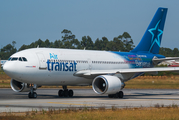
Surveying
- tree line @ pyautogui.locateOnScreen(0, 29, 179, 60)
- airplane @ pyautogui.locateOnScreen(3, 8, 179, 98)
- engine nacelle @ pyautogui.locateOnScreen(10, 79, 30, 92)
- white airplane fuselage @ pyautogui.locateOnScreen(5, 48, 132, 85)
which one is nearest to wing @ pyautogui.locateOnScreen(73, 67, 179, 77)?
airplane @ pyautogui.locateOnScreen(3, 8, 179, 98)

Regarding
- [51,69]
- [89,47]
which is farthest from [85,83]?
[89,47]

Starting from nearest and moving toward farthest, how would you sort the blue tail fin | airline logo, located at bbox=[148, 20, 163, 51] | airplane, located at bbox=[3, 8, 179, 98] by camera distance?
Result: airplane, located at bbox=[3, 8, 179, 98]
the blue tail fin
airline logo, located at bbox=[148, 20, 163, 51]

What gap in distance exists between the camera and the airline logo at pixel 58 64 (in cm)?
2427

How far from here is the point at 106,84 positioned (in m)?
24.2

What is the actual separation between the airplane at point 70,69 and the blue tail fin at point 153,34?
8.32 ft

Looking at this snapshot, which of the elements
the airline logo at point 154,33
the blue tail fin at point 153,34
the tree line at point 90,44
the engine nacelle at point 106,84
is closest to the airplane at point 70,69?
the engine nacelle at point 106,84

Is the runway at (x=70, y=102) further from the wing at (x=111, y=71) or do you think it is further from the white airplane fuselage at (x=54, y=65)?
the wing at (x=111, y=71)

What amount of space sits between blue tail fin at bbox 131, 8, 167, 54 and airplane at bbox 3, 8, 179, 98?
254 centimetres

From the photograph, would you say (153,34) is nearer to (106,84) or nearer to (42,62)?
(106,84)

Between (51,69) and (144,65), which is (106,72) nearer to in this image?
(51,69)

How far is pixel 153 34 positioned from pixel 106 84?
43.1 feet

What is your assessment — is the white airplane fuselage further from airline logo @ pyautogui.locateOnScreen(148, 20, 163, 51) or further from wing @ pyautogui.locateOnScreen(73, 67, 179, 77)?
airline logo @ pyautogui.locateOnScreen(148, 20, 163, 51)

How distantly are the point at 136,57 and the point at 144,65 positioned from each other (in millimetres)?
1295

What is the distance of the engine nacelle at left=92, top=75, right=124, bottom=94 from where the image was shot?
24.2m
